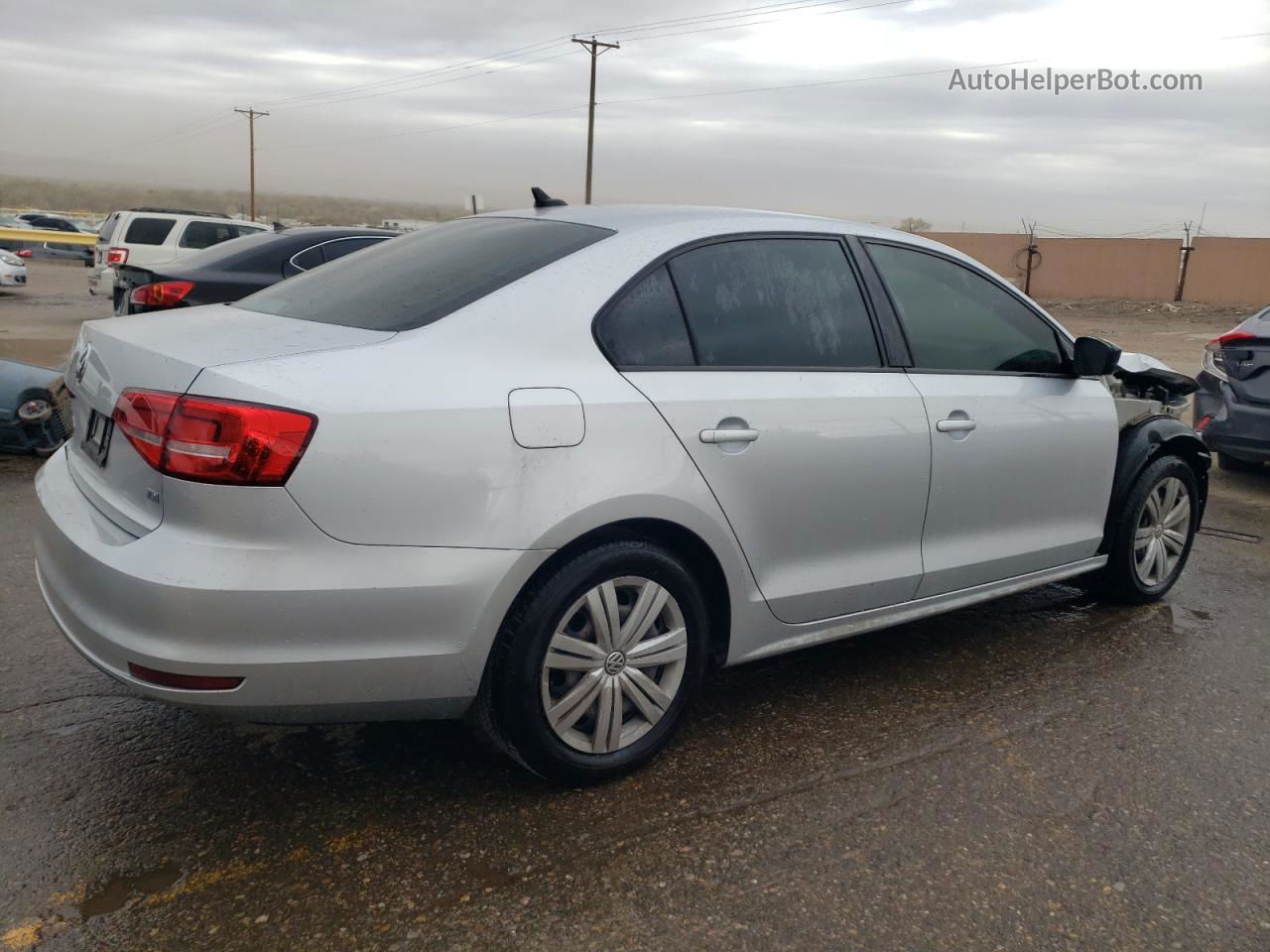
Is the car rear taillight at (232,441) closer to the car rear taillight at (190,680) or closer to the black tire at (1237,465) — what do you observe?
the car rear taillight at (190,680)

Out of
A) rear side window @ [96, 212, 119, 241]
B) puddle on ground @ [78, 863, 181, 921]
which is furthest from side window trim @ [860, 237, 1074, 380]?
rear side window @ [96, 212, 119, 241]

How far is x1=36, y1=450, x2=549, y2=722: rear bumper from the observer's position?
7.99 ft

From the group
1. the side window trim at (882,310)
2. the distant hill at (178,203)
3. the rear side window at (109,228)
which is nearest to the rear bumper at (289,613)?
the side window trim at (882,310)

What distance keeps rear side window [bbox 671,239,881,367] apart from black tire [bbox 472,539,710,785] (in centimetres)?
66

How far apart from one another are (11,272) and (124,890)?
78.3 feet

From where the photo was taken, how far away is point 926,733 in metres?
3.51

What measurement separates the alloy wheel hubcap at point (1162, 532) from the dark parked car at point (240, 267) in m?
5.74

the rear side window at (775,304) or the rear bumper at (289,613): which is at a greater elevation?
the rear side window at (775,304)

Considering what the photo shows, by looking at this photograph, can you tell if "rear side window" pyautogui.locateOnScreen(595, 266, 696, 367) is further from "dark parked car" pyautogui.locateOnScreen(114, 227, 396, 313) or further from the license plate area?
"dark parked car" pyautogui.locateOnScreen(114, 227, 396, 313)

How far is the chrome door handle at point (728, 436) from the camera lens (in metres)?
3.06

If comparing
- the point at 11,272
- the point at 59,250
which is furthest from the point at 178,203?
the point at 11,272

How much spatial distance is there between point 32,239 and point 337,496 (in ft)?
128

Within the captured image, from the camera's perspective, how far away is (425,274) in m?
3.26

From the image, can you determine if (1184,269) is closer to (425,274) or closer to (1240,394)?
(1240,394)
